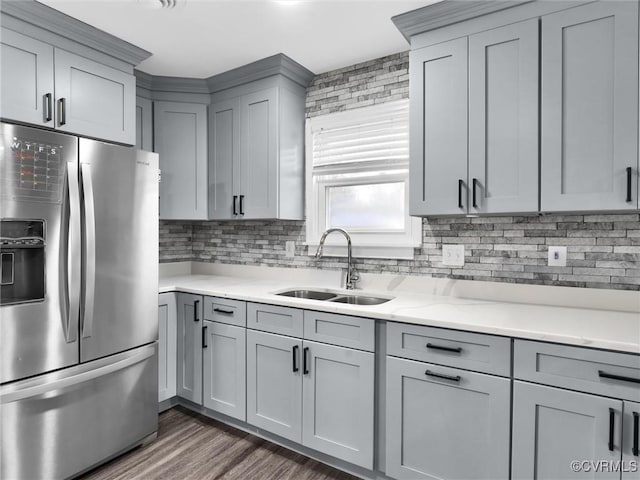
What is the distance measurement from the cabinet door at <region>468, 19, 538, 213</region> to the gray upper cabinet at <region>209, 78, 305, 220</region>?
128 cm

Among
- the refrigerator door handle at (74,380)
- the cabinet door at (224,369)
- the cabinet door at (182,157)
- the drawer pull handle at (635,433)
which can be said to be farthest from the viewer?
the cabinet door at (182,157)

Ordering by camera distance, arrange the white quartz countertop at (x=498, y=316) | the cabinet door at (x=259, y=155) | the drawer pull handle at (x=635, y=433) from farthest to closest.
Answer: the cabinet door at (x=259, y=155) < the white quartz countertop at (x=498, y=316) < the drawer pull handle at (x=635, y=433)

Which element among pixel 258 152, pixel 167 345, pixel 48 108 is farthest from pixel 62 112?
pixel 167 345

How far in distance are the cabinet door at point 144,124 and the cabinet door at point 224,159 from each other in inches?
17.8

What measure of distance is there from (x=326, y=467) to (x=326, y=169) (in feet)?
6.29

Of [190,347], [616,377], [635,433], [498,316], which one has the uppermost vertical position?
[498,316]

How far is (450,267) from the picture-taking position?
2.32m

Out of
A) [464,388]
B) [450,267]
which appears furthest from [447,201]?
[464,388]

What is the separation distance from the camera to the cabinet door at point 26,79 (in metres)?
1.88

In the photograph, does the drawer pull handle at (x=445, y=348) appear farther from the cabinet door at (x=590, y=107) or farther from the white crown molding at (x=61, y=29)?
the white crown molding at (x=61, y=29)

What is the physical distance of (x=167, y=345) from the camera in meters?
2.63

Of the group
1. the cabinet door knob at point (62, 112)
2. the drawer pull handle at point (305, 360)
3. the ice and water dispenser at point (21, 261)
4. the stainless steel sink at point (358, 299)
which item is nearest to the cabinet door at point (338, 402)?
the drawer pull handle at point (305, 360)

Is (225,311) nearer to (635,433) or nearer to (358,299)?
(358,299)

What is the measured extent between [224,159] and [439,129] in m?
1.65
